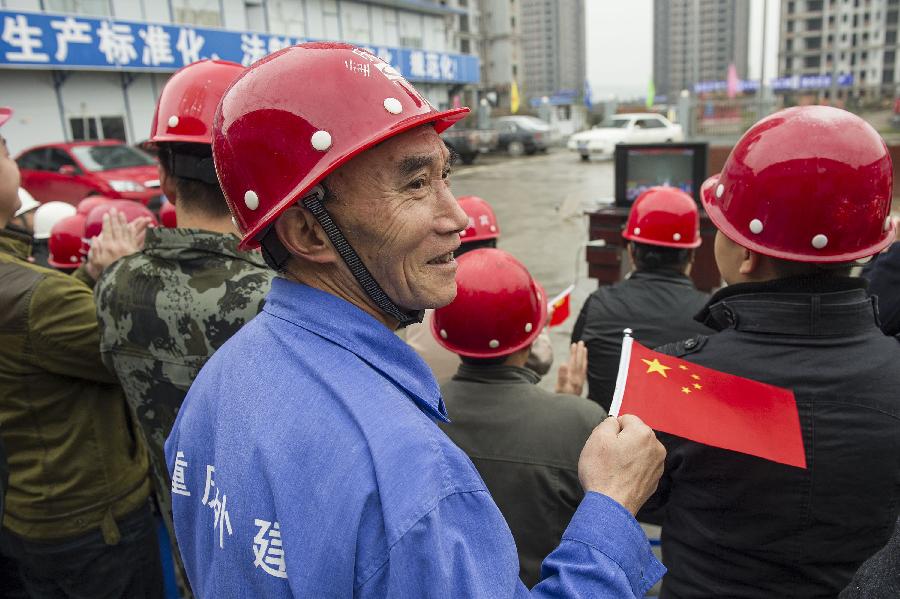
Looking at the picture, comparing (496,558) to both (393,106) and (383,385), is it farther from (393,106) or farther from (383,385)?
(393,106)

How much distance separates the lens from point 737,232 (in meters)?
1.82

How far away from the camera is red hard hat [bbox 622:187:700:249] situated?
3527 millimetres

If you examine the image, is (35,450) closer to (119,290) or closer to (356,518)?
(119,290)

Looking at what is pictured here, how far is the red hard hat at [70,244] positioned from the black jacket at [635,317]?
297 centimetres

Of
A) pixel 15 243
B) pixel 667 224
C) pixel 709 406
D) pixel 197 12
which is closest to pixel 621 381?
pixel 709 406

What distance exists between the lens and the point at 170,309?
201 cm

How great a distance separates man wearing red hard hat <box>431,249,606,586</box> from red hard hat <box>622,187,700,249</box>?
150 cm

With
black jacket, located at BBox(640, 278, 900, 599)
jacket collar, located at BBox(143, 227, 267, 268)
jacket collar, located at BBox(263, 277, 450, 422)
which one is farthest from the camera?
jacket collar, located at BBox(143, 227, 267, 268)

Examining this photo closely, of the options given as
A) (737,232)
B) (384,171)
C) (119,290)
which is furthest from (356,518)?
(119,290)

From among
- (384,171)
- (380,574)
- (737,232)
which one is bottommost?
(380,574)

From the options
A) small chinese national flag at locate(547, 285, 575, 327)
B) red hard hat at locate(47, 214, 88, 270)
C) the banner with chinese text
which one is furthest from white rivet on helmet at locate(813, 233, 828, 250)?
the banner with chinese text

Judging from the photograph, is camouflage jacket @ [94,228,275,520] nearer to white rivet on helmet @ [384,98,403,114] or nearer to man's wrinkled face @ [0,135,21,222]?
man's wrinkled face @ [0,135,21,222]

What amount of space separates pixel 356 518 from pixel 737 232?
138 centimetres

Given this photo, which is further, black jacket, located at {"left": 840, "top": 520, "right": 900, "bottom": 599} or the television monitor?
the television monitor
